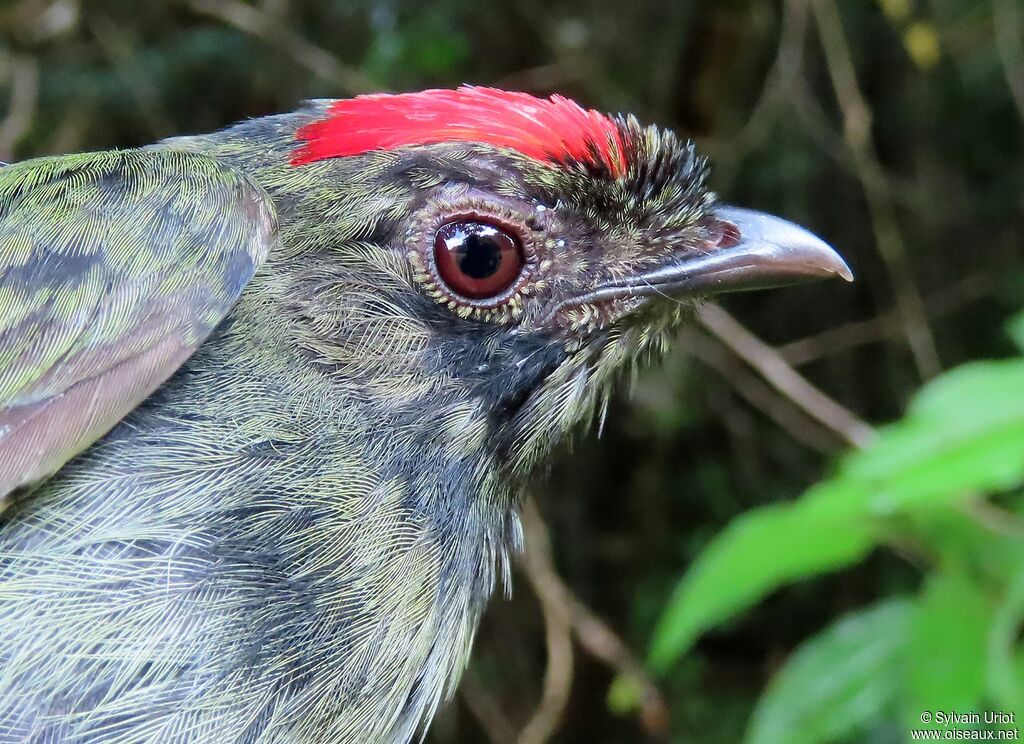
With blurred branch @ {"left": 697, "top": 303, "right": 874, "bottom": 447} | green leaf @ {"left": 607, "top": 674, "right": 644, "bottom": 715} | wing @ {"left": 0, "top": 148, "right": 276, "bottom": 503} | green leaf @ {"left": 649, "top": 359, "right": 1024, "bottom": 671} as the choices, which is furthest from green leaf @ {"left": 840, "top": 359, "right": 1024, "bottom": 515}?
green leaf @ {"left": 607, "top": 674, "right": 644, "bottom": 715}

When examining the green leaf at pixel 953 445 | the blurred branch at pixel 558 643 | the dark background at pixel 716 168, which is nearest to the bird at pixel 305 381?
the green leaf at pixel 953 445

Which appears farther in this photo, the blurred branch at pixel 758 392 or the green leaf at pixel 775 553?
the blurred branch at pixel 758 392

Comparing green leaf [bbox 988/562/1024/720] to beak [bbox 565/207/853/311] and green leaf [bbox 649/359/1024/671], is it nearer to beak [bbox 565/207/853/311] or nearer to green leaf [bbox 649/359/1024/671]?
green leaf [bbox 649/359/1024/671]

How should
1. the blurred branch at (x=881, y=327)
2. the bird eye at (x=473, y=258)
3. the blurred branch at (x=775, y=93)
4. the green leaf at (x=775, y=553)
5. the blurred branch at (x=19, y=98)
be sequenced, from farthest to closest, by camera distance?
the blurred branch at (x=881, y=327) → the blurred branch at (x=775, y=93) → the blurred branch at (x=19, y=98) → the green leaf at (x=775, y=553) → the bird eye at (x=473, y=258)

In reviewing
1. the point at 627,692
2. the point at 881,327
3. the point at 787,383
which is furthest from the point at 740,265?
the point at 881,327

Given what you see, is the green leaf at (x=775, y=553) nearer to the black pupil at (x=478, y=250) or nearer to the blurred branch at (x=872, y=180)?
the black pupil at (x=478, y=250)

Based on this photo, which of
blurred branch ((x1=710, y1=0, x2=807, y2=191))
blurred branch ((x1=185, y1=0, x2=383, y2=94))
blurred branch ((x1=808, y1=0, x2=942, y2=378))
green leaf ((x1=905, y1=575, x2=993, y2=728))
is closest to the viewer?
green leaf ((x1=905, y1=575, x2=993, y2=728))

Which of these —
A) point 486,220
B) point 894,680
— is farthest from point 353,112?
point 894,680

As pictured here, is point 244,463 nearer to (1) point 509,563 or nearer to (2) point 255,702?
(2) point 255,702
